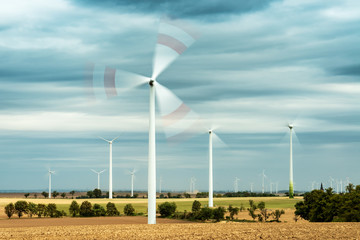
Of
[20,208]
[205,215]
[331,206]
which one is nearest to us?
[331,206]

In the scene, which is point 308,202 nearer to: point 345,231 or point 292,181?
point 345,231

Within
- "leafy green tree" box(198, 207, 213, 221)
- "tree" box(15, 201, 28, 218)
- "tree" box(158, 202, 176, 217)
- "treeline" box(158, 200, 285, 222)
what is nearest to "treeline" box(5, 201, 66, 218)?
"tree" box(15, 201, 28, 218)

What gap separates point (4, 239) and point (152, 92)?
24.3m

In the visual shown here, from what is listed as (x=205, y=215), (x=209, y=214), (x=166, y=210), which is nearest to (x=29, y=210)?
(x=166, y=210)

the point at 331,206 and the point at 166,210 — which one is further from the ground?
the point at 331,206

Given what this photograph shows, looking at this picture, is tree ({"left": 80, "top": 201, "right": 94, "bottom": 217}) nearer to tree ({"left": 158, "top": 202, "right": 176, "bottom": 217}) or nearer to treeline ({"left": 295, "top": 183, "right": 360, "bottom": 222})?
tree ({"left": 158, "top": 202, "right": 176, "bottom": 217})

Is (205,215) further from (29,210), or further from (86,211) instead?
(29,210)

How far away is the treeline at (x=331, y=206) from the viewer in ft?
230

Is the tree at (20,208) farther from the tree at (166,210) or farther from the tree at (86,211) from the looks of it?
the tree at (166,210)

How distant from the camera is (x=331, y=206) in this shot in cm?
7462

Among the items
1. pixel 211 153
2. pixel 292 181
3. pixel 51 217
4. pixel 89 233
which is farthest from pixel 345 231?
pixel 292 181

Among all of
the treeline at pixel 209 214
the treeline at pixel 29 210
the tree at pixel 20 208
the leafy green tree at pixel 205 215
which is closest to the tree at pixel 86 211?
the treeline at pixel 29 210

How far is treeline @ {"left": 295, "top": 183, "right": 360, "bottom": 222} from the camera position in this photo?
70125 millimetres

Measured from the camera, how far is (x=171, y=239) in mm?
42906
